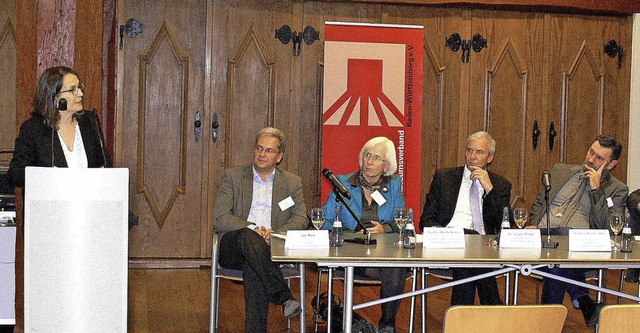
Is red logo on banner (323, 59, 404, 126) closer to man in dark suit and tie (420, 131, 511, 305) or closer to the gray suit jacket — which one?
man in dark suit and tie (420, 131, 511, 305)

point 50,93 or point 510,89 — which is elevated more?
point 510,89

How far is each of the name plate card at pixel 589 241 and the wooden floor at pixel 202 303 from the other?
4.76 feet

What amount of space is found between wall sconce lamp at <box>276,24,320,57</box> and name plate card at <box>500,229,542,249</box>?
3.59 meters

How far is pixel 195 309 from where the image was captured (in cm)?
569

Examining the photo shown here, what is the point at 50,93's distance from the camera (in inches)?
163

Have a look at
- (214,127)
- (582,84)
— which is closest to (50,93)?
(214,127)

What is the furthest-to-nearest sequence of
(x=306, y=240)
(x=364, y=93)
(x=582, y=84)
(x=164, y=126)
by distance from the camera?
(x=582, y=84) < (x=164, y=126) < (x=364, y=93) < (x=306, y=240)

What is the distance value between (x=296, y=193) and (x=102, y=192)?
1.65m

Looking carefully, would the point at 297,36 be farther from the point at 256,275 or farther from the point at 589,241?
the point at 589,241

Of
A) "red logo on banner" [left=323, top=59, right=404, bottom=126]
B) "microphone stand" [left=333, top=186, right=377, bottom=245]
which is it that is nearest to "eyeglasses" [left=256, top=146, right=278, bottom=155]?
"microphone stand" [left=333, top=186, right=377, bottom=245]

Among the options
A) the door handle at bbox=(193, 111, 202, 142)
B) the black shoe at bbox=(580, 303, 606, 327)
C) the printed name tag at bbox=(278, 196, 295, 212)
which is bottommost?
the black shoe at bbox=(580, 303, 606, 327)

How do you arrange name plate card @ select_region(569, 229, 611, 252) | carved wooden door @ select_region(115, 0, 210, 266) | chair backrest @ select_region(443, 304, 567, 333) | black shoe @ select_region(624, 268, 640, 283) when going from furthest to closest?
carved wooden door @ select_region(115, 0, 210, 266) → black shoe @ select_region(624, 268, 640, 283) → name plate card @ select_region(569, 229, 611, 252) → chair backrest @ select_region(443, 304, 567, 333)

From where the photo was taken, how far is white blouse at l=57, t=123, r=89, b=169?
13.8 ft

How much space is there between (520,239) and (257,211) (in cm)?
158
